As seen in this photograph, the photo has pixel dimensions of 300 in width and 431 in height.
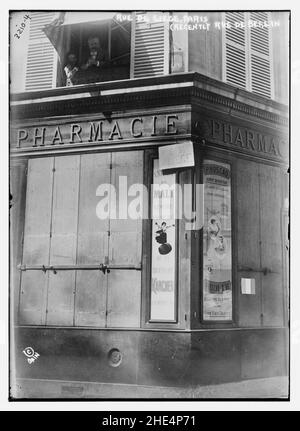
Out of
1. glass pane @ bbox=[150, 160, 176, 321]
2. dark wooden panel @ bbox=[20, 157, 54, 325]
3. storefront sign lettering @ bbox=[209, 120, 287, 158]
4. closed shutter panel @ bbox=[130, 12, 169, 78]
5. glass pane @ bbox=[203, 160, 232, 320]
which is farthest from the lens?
dark wooden panel @ bbox=[20, 157, 54, 325]

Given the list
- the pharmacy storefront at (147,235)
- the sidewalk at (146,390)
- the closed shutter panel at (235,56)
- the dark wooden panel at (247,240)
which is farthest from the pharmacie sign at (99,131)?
the sidewalk at (146,390)

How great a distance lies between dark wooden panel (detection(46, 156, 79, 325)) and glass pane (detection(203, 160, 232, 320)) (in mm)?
1888

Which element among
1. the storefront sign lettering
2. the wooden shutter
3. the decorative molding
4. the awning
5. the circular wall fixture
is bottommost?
the circular wall fixture

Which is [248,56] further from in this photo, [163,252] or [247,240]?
[163,252]

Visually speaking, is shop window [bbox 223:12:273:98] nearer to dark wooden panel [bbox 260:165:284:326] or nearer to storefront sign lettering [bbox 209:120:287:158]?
storefront sign lettering [bbox 209:120:287:158]

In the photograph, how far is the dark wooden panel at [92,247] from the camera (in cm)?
895

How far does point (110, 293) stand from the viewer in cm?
888

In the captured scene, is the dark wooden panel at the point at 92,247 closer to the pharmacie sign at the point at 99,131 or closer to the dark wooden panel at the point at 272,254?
the pharmacie sign at the point at 99,131

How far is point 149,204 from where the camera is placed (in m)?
8.73

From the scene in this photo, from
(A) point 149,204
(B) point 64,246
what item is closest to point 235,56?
(A) point 149,204

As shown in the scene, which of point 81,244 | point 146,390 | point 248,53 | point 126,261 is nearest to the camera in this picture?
point 146,390

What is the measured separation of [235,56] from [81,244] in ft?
11.6

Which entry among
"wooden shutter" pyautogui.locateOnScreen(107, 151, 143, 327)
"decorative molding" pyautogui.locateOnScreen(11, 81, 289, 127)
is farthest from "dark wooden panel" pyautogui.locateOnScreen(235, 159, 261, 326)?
"wooden shutter" pyautogui.locateOnScreen(107, 151, 143, 327)

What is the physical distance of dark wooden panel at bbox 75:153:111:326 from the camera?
8.95 meters
